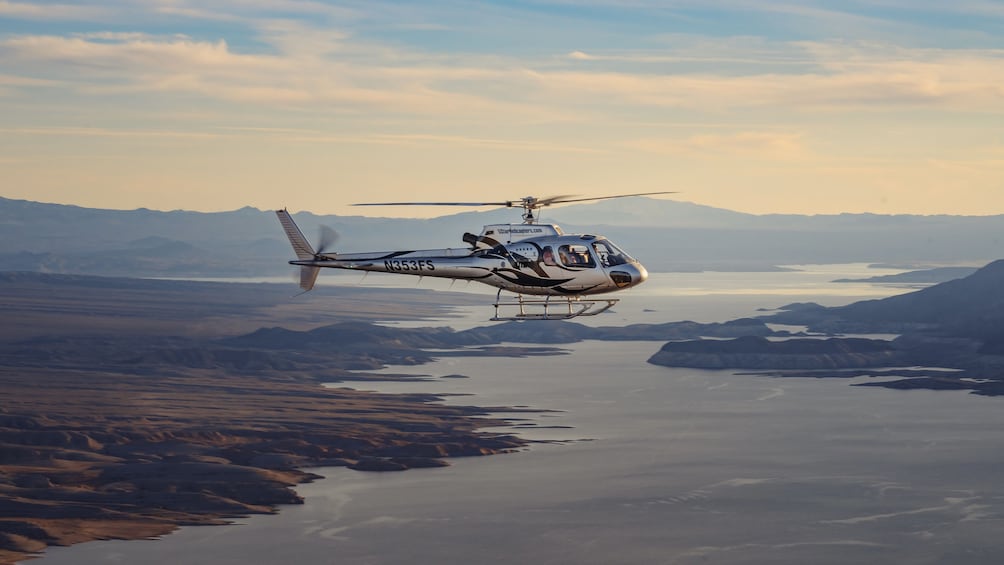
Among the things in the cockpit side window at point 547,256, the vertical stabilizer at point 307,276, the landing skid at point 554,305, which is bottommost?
the landing skid at point 554,305

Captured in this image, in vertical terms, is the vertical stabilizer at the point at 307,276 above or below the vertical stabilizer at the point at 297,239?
below

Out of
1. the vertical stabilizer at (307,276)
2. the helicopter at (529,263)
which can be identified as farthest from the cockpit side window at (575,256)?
the vertical stabilizer at (307,276)

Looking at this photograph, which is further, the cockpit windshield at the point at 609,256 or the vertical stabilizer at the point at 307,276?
the vertical stabilizer at the point at 307,276

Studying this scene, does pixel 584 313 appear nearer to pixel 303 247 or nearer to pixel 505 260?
pixel 505 260

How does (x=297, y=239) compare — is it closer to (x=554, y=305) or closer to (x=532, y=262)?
(x=532, y=262)

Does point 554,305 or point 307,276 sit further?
point 307,276

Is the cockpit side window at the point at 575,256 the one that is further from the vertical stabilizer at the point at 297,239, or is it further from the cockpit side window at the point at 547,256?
the vertical stabilizer at the point at 297,239

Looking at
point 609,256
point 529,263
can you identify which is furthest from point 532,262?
point 609,256

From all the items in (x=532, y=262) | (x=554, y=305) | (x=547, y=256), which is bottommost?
(x=554, y=305)
